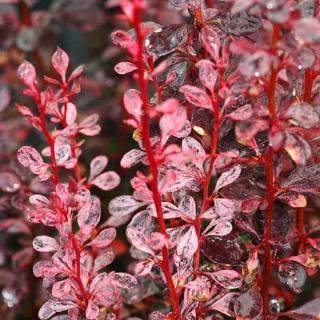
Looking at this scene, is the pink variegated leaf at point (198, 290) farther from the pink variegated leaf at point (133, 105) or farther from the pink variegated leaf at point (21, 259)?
the pink variegated leaf at point (21, 259)

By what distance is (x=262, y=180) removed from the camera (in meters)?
0.91

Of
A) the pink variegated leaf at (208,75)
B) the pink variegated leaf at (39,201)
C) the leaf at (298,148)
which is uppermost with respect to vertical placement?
the pink variegated leaf at (208,75)

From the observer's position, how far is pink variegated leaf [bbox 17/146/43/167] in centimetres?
77

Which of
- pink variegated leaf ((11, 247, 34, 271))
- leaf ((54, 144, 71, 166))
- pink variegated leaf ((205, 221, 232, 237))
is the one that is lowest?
pink variegated leaf ((11, 247, 34, 271))

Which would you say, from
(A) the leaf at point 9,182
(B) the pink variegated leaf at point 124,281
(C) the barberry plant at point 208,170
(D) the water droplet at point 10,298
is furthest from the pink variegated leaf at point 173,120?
(D) the water droplet at point 10,298

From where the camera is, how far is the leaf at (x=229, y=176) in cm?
76

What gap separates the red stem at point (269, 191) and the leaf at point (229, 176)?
0.03 meters

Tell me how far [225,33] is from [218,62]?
112 mm

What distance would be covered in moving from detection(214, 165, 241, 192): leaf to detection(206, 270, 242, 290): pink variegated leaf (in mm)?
95

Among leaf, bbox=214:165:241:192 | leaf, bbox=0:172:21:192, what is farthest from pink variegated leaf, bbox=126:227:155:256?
leaf, bbox=0:172:21:192

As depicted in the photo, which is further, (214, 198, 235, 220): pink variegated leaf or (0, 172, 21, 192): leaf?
(0, 172, 21, 192): leaf

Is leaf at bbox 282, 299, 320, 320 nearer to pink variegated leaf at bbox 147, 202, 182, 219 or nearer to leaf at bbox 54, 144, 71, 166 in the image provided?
pink variegated leaf at bbox 147, 202, 182, 219

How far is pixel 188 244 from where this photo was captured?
75 cm

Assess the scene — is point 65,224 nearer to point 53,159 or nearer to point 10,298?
point 53,159
